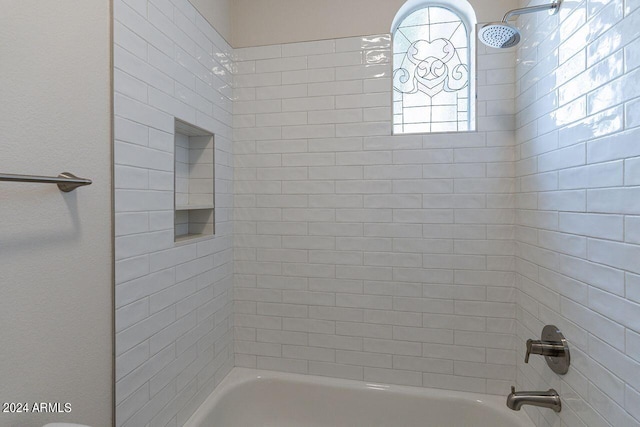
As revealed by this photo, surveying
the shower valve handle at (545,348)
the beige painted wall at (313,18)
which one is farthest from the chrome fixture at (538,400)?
the beige painted wall at (313,18)

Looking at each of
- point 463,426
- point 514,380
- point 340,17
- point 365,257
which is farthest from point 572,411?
point 340,17

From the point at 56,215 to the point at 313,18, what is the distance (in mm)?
1675

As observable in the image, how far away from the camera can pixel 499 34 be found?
4.33 feet

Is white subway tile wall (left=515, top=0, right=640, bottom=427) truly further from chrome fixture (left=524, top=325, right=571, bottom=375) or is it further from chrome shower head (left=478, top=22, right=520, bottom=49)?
chrome shower head (left=478, top=22, right=520, bottom=49)

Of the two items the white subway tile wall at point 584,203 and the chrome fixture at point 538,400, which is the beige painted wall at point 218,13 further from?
the chrome fixture at point 538,400

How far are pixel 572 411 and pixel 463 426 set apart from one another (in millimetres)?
696

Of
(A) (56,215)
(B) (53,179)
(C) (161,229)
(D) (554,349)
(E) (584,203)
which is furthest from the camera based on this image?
(C) (161,229)

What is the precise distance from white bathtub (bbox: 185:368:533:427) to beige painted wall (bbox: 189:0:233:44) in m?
2.02

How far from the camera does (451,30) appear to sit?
187cm

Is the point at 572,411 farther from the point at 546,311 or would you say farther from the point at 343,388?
the point at 343,388

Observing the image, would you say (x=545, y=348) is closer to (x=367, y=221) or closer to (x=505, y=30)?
(x=367, y=221)

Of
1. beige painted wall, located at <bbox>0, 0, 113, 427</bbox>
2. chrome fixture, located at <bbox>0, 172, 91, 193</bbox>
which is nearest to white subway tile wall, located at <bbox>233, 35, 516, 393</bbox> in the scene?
beige painted wall, located at <bbox>0, 0, 113, 427</bbox>

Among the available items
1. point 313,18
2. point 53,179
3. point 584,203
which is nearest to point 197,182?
point 53,179

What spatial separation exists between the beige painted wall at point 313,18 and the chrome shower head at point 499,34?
0.48m
